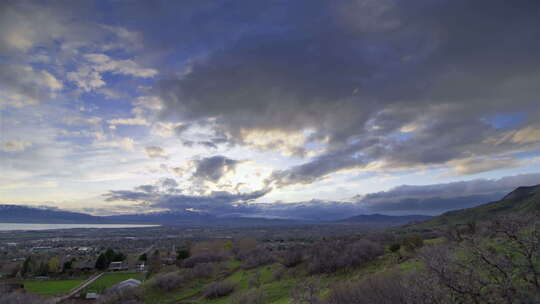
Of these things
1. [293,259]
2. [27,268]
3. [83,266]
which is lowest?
[83,266]

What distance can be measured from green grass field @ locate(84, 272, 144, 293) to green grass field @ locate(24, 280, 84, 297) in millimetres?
4547

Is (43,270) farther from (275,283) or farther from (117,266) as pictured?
(275,283)

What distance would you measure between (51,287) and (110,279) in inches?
434

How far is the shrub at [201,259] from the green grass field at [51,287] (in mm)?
23768

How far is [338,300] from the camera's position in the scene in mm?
17312

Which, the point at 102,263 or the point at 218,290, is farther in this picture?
the point at 102,263

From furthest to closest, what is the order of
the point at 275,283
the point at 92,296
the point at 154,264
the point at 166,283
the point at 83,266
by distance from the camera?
the point at 154,264, the point at 83,266, the point at 92,296, the point at 166,283, the point at 275,283

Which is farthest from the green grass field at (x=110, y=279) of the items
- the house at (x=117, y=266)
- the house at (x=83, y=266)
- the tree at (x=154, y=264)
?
the house at (x=83, y=266)

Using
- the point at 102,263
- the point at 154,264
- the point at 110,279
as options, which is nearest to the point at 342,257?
the point at 110,279

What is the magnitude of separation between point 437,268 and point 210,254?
7569 cm

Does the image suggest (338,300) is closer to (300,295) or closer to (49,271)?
(300,295)

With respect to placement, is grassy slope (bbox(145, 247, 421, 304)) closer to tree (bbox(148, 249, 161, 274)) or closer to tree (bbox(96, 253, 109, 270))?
tree (bbox(148, 249, 161, 274))

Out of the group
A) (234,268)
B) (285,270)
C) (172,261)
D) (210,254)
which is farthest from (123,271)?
(285,270)

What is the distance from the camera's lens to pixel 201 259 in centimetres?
7281
